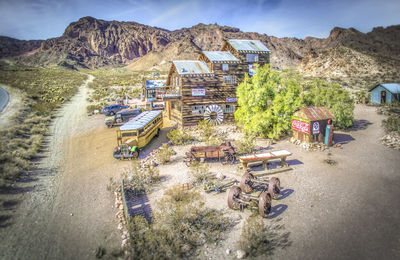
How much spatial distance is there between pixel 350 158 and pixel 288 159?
4.05 meters

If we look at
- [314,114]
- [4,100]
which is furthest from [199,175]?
[4,100]

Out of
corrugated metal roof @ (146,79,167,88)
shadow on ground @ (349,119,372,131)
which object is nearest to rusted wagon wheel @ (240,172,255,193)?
shadow on ground @ (349,119,372,131)

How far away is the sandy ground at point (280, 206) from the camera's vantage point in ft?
24.7

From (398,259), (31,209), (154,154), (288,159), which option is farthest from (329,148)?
(31,209)

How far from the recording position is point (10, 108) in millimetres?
29328

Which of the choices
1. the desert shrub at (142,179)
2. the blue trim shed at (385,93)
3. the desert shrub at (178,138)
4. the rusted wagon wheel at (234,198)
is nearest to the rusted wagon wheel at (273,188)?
the rusted wagon wheel at (234,198)

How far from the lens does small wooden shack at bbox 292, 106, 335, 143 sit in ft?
52.3

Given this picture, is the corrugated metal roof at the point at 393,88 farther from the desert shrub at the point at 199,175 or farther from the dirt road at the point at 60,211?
the dirt road at the point at 60,211

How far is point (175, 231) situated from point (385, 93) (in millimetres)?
35173

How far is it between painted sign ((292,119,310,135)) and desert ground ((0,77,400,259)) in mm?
1336

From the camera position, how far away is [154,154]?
1616cm

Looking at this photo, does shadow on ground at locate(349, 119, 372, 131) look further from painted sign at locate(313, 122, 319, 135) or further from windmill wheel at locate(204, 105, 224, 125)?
windmill wheel at locate(204, 105, 224, 125)

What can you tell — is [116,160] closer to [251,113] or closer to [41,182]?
[41,182]

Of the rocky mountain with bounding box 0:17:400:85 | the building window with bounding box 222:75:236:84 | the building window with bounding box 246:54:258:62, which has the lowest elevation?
the building window with bounding box 222:75:236:84
